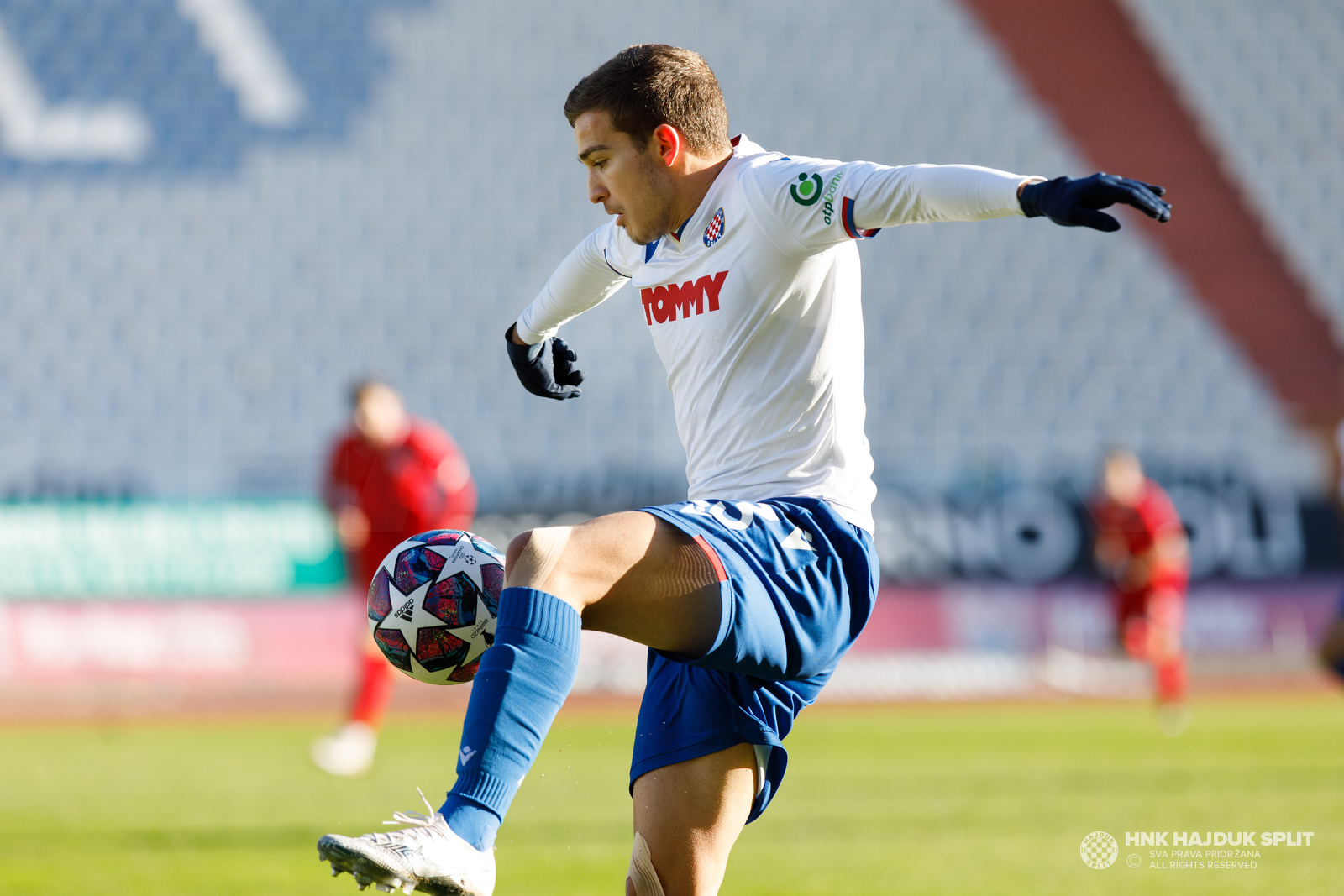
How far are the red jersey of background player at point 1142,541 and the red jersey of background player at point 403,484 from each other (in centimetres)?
656

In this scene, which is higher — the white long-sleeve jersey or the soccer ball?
the white long-sleeve jersey

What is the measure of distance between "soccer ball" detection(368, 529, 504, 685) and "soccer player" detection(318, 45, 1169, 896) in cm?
42

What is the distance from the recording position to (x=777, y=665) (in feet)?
8.71

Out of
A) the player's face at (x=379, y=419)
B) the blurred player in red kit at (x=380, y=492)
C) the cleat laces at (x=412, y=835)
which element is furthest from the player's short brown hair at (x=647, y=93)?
the player's face at (x=379, y=419)

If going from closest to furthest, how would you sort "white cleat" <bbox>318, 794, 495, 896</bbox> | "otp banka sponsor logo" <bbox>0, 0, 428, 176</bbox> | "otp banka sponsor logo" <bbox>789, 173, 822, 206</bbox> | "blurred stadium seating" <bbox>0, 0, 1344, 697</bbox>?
"white cleat" <bbox>318, 794, 495, 896</bbox>, "otp banka sponsor logo" <bbox>789, 173, 822, 206</bbox>, "blurred stadium seating" <bbox>0, 0, 1344, 697</bbox>, "otp banka sponsor logo" <bbox>0, 0, 428, 176</bbox>

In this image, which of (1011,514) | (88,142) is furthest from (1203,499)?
(88,142)

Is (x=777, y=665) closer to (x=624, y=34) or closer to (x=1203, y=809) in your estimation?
(x=1203, y=809)

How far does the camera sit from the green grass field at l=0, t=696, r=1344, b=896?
5293 mm

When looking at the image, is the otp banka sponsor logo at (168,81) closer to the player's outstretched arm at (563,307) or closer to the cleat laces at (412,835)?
the player's outstretched arm at (563,307)

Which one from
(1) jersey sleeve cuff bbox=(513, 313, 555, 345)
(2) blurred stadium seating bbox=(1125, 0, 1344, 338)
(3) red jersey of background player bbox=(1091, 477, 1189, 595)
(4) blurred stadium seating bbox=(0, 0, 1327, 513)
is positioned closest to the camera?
(1) jersey sleeve cuff bbox=(513, 313, 555, 345)

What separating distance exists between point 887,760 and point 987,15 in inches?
426

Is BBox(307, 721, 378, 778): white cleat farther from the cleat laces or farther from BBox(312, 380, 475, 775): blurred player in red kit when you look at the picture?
the cleat laces

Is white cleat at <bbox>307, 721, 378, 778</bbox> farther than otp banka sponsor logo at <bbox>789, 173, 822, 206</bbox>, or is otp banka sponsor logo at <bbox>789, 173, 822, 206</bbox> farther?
white cleat at <bbox>307, 721, 378, 778</bbox>

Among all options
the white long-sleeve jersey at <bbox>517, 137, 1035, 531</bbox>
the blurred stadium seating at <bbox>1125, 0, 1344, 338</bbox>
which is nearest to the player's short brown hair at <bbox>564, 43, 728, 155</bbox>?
the white long-sleeve jersey at <bbox>517, 137, 1035, 531</bbox>
